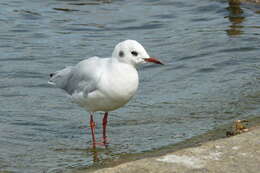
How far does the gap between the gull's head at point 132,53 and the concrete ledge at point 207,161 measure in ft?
4.61

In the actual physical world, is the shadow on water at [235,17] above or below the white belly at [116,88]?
below

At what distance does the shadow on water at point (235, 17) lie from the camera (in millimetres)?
11991

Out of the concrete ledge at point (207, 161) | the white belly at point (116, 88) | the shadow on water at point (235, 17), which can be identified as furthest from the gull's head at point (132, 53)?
the shadow on water at point (235, 17)

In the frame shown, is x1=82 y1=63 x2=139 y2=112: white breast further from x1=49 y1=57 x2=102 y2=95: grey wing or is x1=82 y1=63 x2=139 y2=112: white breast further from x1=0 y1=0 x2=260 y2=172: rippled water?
x1=0 y1=0 x2=260 y2=172: rippled water

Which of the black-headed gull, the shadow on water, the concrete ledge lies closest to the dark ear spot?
the black-headed gull

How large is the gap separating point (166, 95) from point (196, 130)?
1730mm

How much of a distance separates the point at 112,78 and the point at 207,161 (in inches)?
71.2

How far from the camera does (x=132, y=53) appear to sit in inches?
233

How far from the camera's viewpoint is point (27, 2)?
14805mm

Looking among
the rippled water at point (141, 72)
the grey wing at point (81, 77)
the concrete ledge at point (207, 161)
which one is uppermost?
the grey wing at point (81, 77)

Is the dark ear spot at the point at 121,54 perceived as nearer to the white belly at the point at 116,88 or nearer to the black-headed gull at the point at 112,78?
the black-headed gull at the point at 112,78

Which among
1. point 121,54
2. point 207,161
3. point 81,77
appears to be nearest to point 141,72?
point 81,77

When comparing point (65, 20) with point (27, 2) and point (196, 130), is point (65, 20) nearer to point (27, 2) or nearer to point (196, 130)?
point (27, 2)

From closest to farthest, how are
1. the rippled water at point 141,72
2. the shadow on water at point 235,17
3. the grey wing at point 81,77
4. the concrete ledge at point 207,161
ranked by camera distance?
the concrete ledge at point 207,161 → the grey wing at point 81,77 → the rippled water at point 141,72 → the shadow on water at point 235,17
